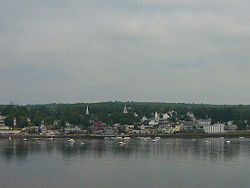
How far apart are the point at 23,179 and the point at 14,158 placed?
1197cm

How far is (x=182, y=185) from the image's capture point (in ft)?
93.0

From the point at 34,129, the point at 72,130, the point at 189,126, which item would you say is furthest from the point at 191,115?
the point at 34,129

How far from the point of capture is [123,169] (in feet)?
114

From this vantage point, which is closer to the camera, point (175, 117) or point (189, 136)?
point (189, 136)

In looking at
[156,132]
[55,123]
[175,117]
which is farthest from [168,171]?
[175,117]

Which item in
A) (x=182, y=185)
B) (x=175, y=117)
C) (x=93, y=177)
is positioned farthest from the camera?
(x=175, y=117)

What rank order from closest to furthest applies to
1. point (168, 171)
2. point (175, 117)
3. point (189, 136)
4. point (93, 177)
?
point (93, 177)
point (168, 171)
point (189, 136)
point (175, 117)

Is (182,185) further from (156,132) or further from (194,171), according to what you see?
(156,132)

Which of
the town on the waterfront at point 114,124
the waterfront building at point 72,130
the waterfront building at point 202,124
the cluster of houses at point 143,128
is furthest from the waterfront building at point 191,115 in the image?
the waterfront building at point 72,130

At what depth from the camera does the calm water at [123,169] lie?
95.0ft

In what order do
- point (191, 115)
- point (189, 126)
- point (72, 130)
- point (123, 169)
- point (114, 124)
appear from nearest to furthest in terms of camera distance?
1. point (123, 169)
2. point (72, 130)
3. point (189, 126)
4. point (114, 124)
5. point (191, 115)

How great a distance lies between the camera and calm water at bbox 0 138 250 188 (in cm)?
2897

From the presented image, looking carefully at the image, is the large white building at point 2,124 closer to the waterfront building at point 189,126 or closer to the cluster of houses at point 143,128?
the cluster of houses at point 143,128

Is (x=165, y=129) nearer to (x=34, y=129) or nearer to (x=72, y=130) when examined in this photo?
(x=72, y=130)
